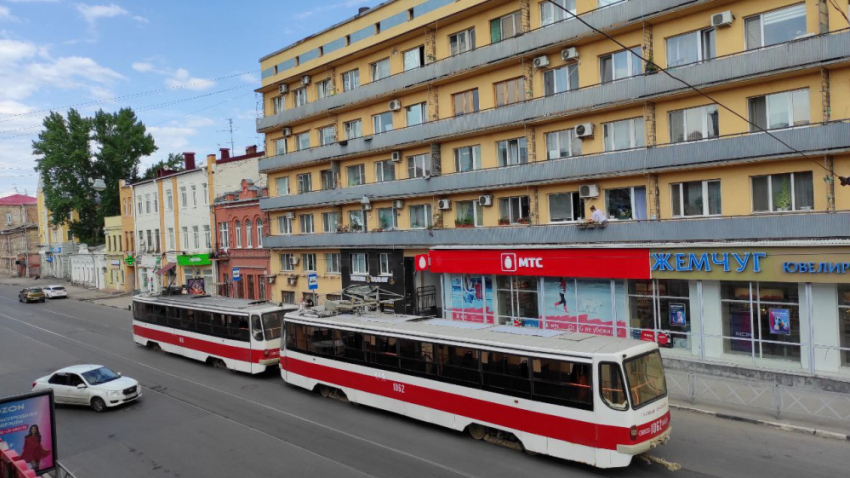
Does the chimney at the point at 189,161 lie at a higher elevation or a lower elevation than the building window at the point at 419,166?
higher

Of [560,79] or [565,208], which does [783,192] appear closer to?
[565,208]

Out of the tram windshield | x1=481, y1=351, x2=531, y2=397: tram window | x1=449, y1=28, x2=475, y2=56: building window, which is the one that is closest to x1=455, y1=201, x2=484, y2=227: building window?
x1=449, y1=28, x2=475, y2=56: building window

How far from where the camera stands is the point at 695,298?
1981 cm

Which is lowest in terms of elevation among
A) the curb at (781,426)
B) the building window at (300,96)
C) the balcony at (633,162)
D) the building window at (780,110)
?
the curb at (781,426)

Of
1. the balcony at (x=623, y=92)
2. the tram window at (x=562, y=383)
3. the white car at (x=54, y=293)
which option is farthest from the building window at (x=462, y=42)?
the white car at (x=54, y=293)

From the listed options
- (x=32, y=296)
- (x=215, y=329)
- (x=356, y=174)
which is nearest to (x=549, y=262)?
(x=215, y=329)

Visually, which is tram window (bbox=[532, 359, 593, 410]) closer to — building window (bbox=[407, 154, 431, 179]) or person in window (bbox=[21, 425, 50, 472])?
person in window (bbox=[21, 425, 50, 472])

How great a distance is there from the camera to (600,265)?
2142 centimetres

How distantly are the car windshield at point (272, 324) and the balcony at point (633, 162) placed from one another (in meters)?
10.2

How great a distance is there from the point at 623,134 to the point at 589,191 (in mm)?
2432

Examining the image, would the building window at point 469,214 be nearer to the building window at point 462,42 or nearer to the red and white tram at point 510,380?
the building window at point 462,42

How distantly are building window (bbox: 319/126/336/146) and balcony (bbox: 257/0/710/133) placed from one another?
985 mm

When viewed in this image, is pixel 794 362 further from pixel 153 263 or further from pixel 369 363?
pixel 153 263

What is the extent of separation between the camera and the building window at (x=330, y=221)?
114ft
